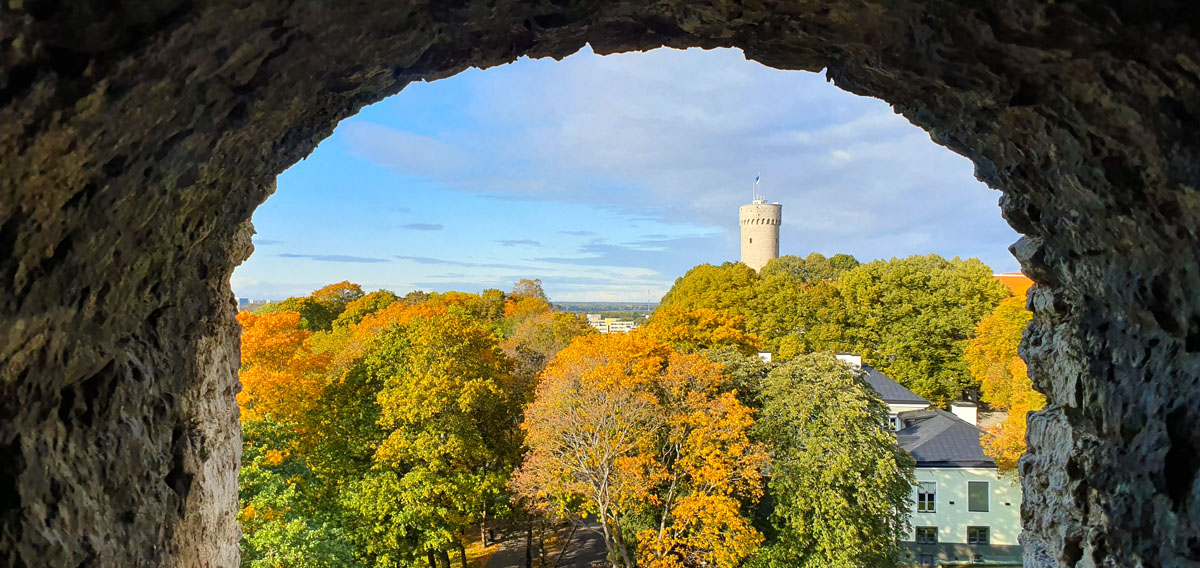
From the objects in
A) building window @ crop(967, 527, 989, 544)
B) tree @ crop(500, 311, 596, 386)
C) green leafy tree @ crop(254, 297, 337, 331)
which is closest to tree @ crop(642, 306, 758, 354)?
tree @ crop(500, 311, 596, 386)

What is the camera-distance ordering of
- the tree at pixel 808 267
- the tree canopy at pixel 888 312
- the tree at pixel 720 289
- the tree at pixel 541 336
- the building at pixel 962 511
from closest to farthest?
the building at pixel 962 511 → the tree at pixel 541 336 → the tree canopy at pixel 888 312 → the tree at pixel 720 289 → the tree at pixel 808 267

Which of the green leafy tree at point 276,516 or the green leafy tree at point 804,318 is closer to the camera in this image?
the green leafy tree at point 276,516

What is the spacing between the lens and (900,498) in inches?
551

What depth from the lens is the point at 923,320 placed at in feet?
100

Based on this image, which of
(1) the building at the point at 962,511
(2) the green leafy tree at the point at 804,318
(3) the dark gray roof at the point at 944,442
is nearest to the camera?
(1) the building at the point at 962,511

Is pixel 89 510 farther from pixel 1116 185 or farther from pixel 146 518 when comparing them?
pixel 1116 185

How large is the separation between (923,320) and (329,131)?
3205 cm

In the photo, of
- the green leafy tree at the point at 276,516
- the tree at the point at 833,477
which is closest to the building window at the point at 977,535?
the tree at the point at 833,477

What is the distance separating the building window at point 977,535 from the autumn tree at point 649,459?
9328mm

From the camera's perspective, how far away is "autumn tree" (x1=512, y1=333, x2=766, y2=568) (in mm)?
13172

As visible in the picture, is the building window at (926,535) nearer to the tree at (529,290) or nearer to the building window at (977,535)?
the building window at (977,535)

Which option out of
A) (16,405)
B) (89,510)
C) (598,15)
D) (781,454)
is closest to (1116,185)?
(598,15)

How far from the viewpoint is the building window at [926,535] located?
19.3 m

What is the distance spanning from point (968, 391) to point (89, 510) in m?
34.7
